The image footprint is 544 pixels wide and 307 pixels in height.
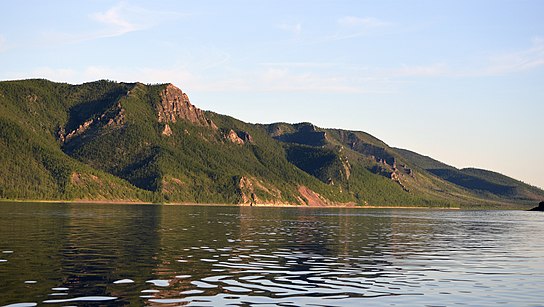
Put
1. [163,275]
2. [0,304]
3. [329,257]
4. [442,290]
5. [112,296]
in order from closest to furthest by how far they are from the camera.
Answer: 1. [0,304]
2. [112,296]
3. [442,290]
4. [163,275]
5. [329,257]

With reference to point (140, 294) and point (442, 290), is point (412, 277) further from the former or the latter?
point (140, 294)

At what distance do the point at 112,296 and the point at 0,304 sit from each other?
232 inches

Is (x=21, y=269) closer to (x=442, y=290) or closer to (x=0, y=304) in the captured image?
(x=0, y=304)

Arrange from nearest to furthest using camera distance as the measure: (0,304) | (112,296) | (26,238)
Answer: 1. (0,304)
2. (112,296)
3. (26,238)

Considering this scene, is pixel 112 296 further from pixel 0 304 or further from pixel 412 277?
pixel 412 277

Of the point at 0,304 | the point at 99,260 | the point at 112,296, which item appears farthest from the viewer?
the point at 99,260

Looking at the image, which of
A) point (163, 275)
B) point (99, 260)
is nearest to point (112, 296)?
point (163, 275)

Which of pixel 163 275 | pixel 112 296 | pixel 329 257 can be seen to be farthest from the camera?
pixel 329 257

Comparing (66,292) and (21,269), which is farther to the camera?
(21,269)

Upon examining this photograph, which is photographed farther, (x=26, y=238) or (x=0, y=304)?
(x=26, y=238)

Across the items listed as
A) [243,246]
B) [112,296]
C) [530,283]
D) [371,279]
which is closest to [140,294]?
[112,296]

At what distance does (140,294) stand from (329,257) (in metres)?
30.0

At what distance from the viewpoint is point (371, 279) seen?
5053 centimetres

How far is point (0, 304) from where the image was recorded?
35.7 metres
